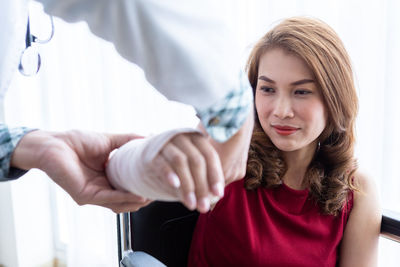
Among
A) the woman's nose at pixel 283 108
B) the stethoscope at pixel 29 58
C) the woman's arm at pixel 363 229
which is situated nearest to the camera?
the stethoscope at pixel 29 58

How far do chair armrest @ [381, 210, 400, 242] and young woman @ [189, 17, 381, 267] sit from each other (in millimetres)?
55

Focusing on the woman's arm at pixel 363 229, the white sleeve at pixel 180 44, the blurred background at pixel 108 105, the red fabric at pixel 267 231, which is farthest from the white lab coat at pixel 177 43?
the woman's arm at pixel 363 229

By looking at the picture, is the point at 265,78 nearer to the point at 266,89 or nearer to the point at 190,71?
the point at 266,89

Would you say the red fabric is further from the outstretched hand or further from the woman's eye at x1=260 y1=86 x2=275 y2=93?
the outstretched hand

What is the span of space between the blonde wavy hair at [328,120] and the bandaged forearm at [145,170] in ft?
1.93

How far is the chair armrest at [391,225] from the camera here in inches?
38.5

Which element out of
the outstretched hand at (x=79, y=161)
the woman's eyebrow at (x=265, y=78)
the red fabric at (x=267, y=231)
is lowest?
the red fabric at (x=267, y=231)

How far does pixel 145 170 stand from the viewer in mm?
472

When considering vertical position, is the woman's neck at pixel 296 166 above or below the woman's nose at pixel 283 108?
below

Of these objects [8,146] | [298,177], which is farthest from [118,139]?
[298,177]

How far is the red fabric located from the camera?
41.6 inches

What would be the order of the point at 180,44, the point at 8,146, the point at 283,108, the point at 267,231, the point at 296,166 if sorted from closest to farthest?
the point at 180,44, the point at 8,146, the point at 283,108, the point at 267,231, the point at 296,166

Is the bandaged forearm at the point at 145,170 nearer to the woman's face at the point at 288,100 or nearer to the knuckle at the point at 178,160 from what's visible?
the knuckle at the point at 178,160

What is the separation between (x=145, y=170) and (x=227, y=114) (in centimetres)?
13
